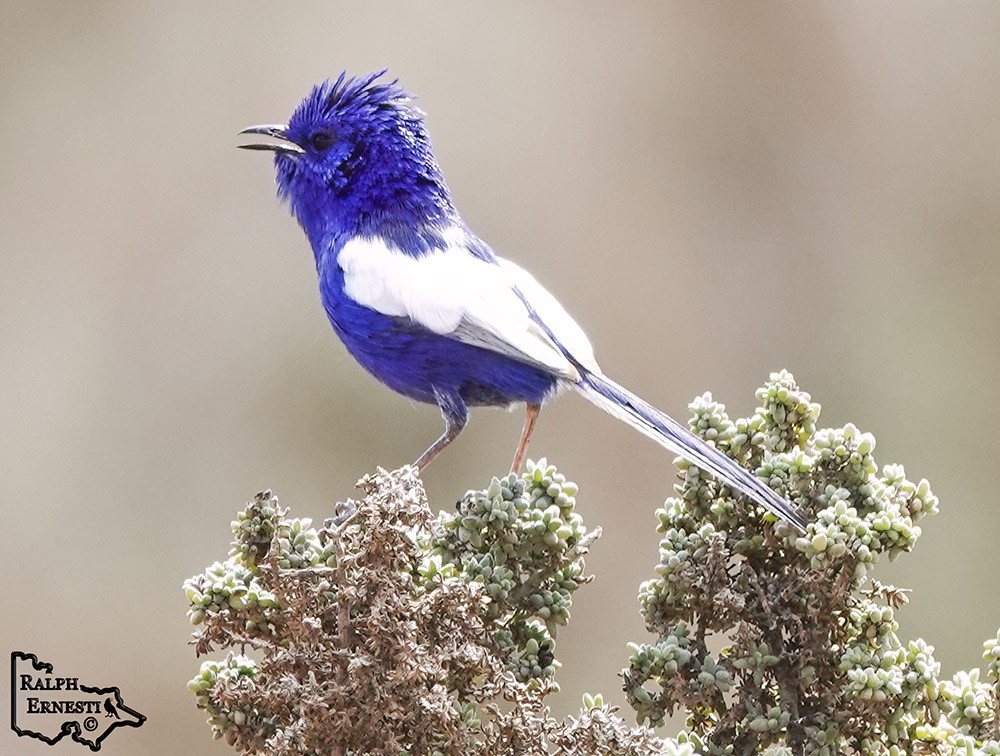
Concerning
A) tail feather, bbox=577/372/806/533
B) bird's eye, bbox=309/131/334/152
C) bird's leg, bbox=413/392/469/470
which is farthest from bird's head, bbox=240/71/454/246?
tail feather, bbox=577/372/806/533

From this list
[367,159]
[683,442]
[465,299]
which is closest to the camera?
[683,442]

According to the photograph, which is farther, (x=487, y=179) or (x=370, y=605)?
(x=487, y=179)

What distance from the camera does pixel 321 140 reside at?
157cm

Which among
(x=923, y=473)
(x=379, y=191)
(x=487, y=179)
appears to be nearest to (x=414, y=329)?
(x=379, y=191)

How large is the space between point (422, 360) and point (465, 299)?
0.31ft

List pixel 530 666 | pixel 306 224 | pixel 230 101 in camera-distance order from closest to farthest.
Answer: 1. pixel 530 666
2. pixel 306 224
3. pixel 230 101

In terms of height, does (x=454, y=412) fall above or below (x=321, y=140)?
below

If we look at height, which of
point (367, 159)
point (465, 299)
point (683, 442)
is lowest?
point (683, 442)

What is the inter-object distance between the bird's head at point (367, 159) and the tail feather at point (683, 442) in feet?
1.09

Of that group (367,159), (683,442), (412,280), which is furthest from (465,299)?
(683,442)

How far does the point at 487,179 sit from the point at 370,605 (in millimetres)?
2301

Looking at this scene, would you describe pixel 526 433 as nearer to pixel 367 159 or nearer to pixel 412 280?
pixel 412 280

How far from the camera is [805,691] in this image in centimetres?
109

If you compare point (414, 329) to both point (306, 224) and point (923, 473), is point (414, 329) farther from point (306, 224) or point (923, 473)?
point (923, 473)
